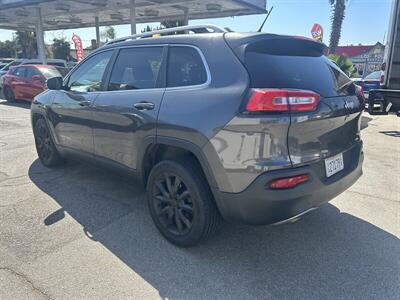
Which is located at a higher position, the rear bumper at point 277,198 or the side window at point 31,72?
the side window at point 31,72

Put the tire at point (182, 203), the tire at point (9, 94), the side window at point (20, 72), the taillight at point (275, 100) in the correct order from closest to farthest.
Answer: the taillight at point (275, 100)
the tire at point (182, 203)
the side window at point (20, 72)
the tire at point (9, 94)

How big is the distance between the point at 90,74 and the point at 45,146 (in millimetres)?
1745

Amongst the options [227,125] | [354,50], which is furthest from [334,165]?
[354,50]

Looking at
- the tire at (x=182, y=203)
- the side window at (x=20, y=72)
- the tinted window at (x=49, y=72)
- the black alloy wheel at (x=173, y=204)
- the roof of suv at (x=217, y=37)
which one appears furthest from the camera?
the side window at (x=20, y=72)

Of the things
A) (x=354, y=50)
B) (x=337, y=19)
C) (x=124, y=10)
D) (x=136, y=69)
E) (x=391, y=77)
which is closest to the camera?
(x=136, y=69)

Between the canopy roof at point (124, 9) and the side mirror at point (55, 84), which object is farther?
the canopy roof at point (124, 9)

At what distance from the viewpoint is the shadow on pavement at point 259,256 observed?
8.45ft

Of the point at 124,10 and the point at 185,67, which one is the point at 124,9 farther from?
the point at 185,67

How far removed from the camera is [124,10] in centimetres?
2262

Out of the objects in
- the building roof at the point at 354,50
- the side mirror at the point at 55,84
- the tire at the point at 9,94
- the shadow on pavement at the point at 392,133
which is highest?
the building roof at the point at 354,50

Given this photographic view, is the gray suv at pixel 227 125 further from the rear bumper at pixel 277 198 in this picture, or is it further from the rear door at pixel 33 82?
the rear door at pixel 33 82

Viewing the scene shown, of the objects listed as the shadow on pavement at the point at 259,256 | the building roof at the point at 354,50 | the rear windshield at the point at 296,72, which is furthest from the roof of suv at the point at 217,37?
the building roof at the point at 354,50

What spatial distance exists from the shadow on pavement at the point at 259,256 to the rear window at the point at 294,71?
138cm

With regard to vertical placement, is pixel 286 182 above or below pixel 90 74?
below
